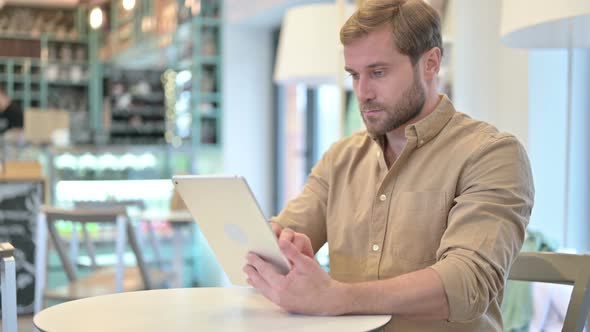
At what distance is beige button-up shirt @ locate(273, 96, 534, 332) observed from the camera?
54.6 inches

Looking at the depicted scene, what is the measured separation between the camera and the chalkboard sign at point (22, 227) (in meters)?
4.59

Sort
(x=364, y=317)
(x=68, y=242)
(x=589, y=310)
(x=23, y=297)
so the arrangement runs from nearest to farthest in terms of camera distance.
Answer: (x=364, y=317) < (x=589, y=310) < (x=23, y=297) < (x=68, y=242)

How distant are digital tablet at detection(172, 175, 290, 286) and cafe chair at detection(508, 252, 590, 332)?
61 centimetres

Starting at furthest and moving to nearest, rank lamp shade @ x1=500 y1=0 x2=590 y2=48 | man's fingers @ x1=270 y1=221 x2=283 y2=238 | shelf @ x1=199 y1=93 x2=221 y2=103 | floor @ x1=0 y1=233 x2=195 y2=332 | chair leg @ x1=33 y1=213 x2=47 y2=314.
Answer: shelf @ x1=199 y1=93 x2=221 y2=103, floor @ x1=0 y1=233 x2=195 y2=332, chair leg @ x1=33 y1=213 x2=47 y2=314, lamp shade @ x1=500 y1=0 x2=590 y2=48, man's fingers @ x1=270 y1=221 x2=283 y2=238

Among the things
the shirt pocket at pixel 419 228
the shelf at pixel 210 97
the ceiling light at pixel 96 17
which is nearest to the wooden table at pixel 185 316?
the shirt pocket at pixel 419 228

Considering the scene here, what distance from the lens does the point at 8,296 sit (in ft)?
4.72

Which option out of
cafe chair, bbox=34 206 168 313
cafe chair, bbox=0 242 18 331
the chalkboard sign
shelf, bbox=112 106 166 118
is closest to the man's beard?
cafe chair, bbox=0 242 18 331

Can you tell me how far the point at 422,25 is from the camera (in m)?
1.61

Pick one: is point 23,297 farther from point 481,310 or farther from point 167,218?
point 481,310

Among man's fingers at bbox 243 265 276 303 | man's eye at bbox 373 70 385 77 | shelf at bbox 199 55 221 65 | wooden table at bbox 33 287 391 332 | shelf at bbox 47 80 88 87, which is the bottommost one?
wooden table at bbox 33 287 391 332

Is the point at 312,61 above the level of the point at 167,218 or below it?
above

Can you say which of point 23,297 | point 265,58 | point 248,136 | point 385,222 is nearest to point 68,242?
point 23,297

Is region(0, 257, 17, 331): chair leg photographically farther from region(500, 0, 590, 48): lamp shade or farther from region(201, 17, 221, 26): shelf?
region(201, 17, 221, 26): shelf

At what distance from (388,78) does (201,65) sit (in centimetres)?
599
